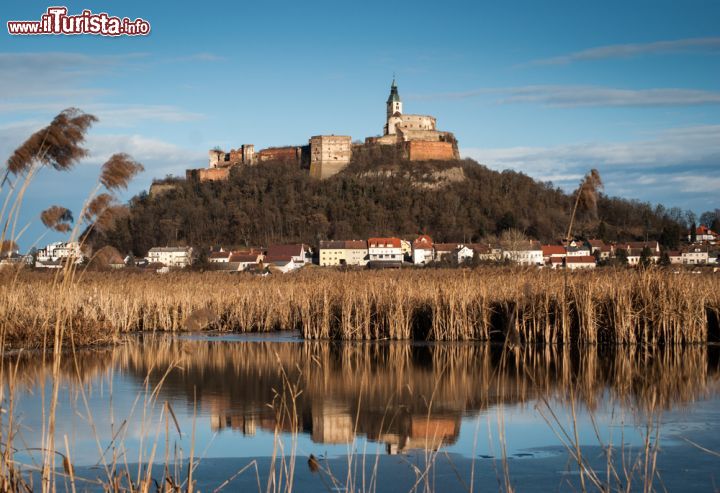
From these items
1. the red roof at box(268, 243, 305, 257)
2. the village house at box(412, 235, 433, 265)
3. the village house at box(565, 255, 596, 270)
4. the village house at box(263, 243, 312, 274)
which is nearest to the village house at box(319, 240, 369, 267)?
the village house at box(263, 243, 312, 274)

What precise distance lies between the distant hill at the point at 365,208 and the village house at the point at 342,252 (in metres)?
6.41

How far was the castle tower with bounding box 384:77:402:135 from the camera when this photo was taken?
338ft

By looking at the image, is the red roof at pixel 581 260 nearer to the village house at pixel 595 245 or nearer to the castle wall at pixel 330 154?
the village house at pixel 595 245

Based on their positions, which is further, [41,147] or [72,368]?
[72,368]

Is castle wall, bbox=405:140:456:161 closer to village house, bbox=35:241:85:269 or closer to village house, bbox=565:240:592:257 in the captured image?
village house, bbox=565:240:592:257

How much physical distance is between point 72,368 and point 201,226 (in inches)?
3031

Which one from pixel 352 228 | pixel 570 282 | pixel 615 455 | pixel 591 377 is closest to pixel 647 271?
pixel 570 282

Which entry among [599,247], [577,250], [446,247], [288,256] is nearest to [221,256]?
[288,256]

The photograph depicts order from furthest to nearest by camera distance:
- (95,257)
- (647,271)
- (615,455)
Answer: (647,271) < (615,455) < (95,257)

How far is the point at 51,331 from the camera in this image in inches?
484

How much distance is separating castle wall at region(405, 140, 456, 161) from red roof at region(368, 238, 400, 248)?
1651 cm

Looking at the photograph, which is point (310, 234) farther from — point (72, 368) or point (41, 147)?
point (41, 147)

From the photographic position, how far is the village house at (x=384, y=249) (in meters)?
79.8

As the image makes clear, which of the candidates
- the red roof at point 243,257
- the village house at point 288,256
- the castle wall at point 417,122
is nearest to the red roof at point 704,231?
the castle wall at point 417,122
